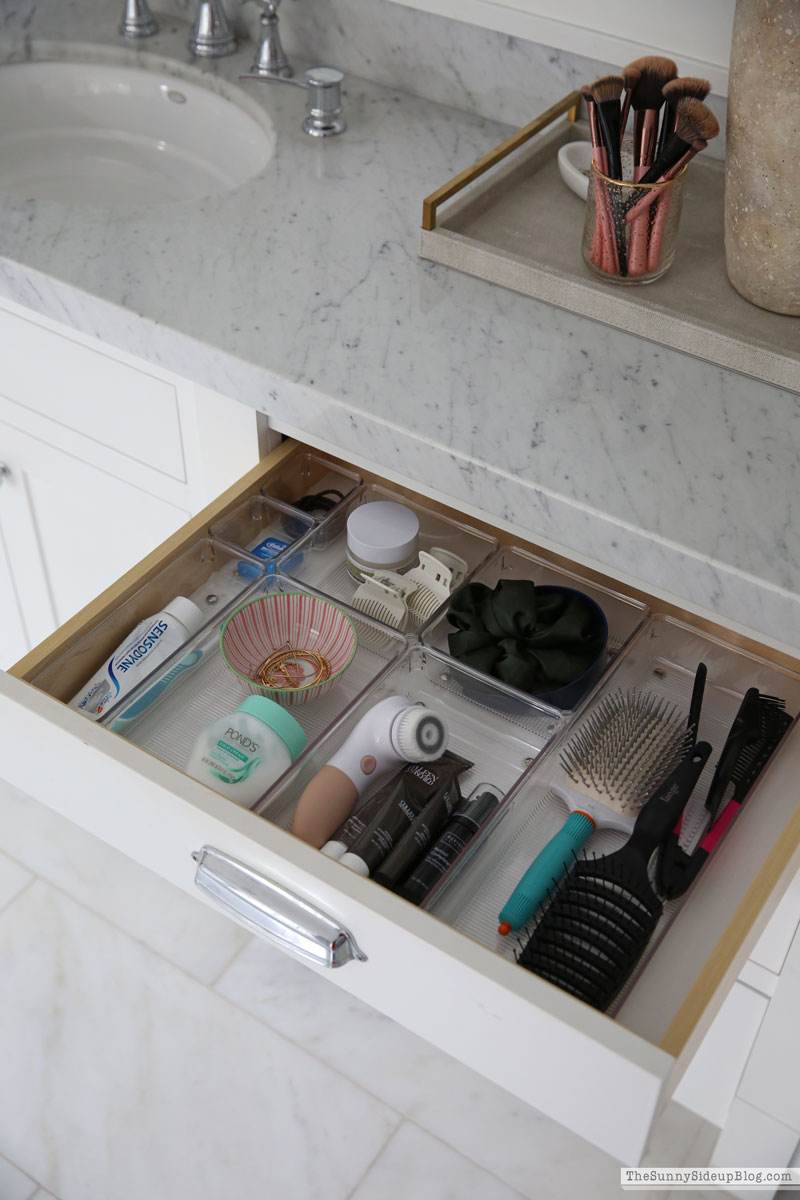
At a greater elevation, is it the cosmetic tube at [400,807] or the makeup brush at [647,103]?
the makeup brush at [647,103]

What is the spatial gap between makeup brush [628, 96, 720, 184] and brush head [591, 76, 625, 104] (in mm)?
52

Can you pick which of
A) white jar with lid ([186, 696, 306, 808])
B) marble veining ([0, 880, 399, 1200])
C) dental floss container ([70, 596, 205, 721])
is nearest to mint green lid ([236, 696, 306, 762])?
white jar with lid ([186, 696, 306, 808])

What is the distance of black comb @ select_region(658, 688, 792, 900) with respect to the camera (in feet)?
2.42

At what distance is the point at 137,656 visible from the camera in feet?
2.88

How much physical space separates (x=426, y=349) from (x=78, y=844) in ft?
3.11

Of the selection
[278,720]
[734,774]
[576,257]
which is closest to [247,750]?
[278,720]

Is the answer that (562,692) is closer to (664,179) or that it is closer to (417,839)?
(417,839)

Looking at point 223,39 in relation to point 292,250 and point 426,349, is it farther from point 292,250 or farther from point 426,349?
point 426,349

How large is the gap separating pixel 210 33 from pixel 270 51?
10cm

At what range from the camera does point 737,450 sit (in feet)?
2.54

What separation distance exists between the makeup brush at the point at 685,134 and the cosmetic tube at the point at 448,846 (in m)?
0.49

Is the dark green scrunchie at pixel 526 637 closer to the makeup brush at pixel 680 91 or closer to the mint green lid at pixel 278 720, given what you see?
the mint green lid at pixel 278 720

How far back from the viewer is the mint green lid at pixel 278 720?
81 centimetres

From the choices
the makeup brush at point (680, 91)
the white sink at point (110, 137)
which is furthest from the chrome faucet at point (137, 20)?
the makeup brush at point (680, 91)
